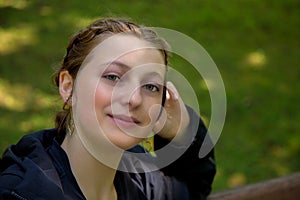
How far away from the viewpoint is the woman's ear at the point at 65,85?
5.89 ft

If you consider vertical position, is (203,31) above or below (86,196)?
below

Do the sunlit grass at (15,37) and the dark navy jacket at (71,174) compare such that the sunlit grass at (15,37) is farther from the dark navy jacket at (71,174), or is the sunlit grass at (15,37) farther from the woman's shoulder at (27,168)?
the woman's shoulder at (27,168)

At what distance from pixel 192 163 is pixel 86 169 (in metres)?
0.51

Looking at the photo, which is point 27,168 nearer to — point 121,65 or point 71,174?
point 71,174

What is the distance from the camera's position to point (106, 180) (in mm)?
1815

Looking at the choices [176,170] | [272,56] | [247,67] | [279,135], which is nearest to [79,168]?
[176,170]

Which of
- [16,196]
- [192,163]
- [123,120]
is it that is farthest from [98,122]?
[192,163]

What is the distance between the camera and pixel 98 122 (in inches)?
63.4

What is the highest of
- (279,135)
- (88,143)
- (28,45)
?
(88,143)

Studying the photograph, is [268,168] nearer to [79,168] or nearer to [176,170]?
[176,170]

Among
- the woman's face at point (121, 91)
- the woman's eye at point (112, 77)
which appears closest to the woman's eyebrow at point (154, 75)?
the woman's face at point (121, 91)

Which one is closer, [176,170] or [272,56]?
[176,170]

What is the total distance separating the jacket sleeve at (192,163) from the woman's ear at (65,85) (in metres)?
0.44

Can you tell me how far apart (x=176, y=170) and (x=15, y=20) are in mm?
2500
